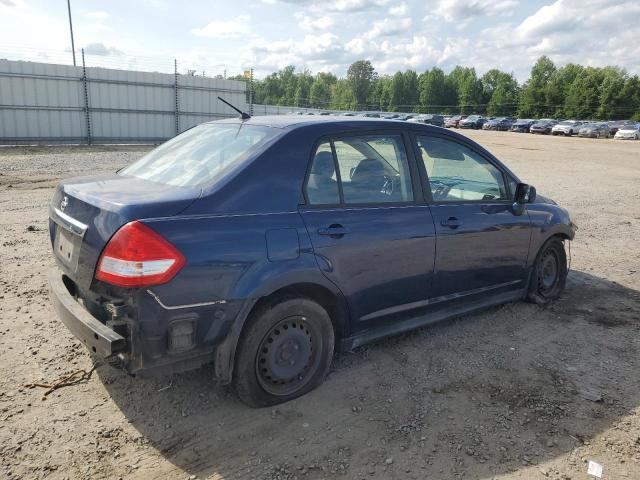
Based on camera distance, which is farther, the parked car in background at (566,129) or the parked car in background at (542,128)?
the parked car in background at (542,128)

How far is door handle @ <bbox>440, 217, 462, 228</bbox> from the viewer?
383 centimetres

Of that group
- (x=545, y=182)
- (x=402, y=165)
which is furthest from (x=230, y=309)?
(x=545, y=182)

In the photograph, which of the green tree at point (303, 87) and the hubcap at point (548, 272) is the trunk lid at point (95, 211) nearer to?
the hubcap at point (548, 272)

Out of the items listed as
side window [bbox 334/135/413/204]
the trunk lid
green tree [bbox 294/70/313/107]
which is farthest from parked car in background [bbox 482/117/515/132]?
the trunk lid

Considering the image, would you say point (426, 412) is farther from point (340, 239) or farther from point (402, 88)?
point (402, 88)

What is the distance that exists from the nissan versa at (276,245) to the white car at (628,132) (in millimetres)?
50028

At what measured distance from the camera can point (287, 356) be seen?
3182 millimetres

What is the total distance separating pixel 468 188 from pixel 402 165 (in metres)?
Result: 0.86

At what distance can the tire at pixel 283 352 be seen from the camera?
9.75 feet

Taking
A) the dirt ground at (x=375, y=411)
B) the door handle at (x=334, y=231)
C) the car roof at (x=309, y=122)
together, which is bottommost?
the dirt ground at (x=375, y=411)

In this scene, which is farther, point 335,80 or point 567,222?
point 335,80

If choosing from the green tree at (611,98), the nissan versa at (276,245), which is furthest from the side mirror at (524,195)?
the green tree at (611,98)

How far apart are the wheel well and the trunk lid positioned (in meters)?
0.75

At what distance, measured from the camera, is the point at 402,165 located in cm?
377
